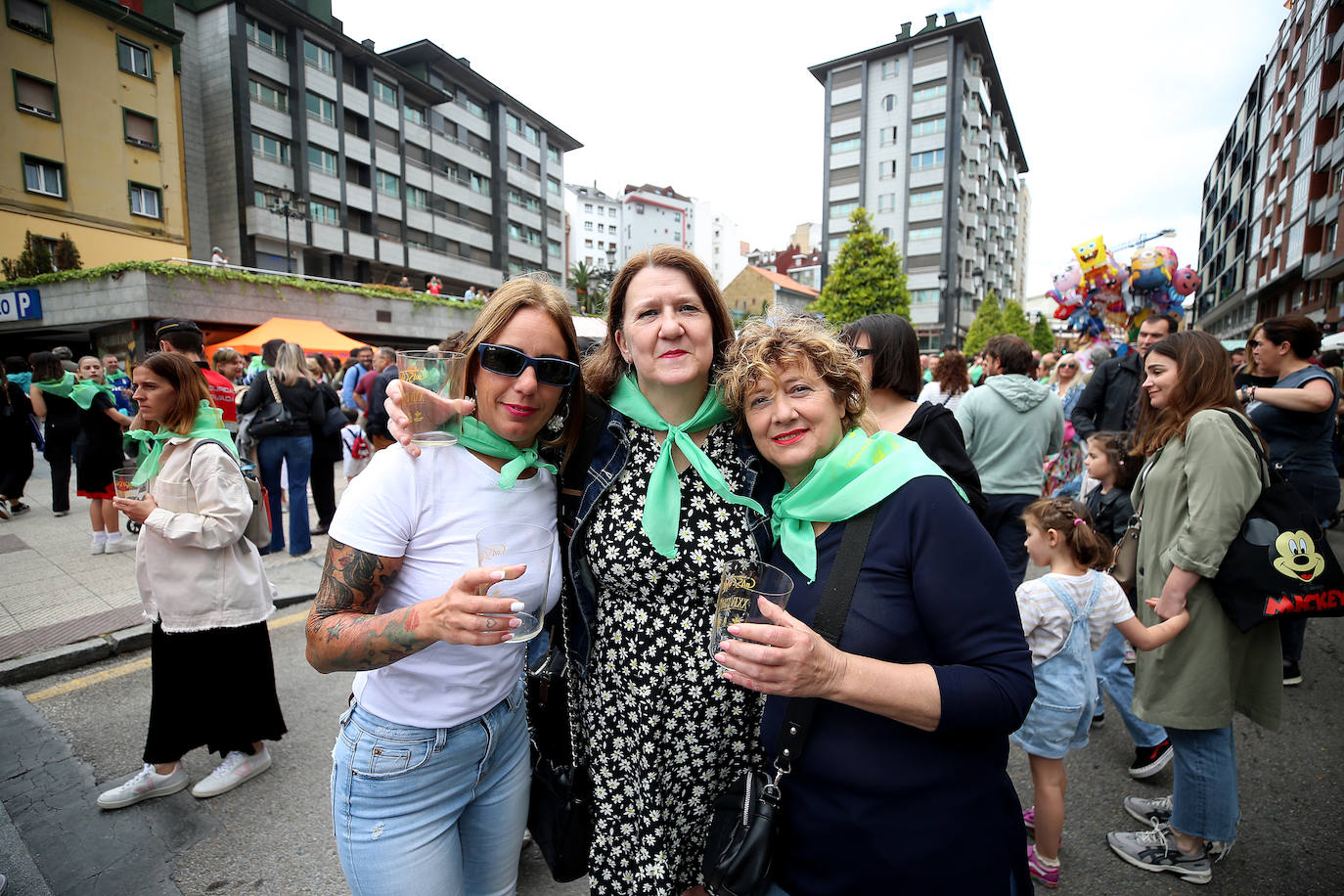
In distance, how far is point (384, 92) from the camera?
125 feet

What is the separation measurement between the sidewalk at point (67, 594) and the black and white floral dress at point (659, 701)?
12.5ft

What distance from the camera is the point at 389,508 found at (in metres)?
1.51

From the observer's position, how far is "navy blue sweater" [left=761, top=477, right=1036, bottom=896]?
4.44 feet

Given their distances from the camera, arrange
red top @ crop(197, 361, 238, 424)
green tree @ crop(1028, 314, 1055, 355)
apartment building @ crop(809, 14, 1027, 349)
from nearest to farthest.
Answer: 1. red top @ crop(197, 361, 238, 424)
2. apartment building @ crop(809, 14, 1027, 349)
3. green tree @ crop(1028, 314, 1055, 355)

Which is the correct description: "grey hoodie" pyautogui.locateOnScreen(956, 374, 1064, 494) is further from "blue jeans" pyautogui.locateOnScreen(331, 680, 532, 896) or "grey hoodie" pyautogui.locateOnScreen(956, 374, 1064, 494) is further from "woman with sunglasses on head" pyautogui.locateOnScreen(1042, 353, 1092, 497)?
"blue jeans" pyautogui.locateOnScreen(331, 680, 532, 896)

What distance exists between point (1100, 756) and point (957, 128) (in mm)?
50673

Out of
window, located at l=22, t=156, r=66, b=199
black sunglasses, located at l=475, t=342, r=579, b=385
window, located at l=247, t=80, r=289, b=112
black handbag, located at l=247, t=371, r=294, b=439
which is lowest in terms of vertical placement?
black handbag, located at l=247, t=371, r=294, b=439

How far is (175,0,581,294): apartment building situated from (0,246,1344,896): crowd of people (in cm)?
3020

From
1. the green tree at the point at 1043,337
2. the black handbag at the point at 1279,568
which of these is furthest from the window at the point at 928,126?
the black handbag at the point at 1279,568

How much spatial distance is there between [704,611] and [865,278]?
105 feet

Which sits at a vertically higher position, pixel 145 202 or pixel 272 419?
pixel 145 202

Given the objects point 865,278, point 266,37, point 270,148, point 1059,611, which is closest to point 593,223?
point 266,37

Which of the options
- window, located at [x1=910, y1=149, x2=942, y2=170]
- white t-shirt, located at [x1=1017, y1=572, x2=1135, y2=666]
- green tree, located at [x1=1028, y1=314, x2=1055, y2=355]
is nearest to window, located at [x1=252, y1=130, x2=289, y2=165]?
white t-shirt, located at [x1=1017, y1=572, x2=1135, y2=666]

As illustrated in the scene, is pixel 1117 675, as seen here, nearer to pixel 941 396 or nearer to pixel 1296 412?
pixel 1296 412
